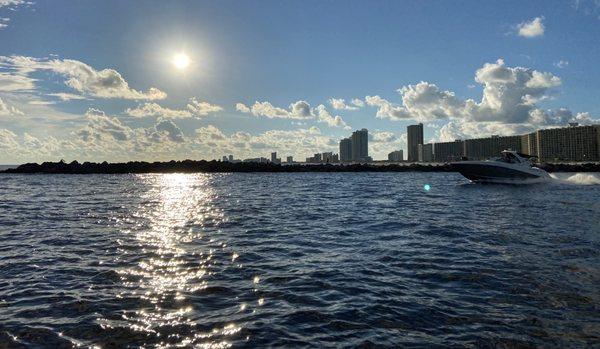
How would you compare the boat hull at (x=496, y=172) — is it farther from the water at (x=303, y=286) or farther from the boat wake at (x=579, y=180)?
the water at (x=303, y=286)

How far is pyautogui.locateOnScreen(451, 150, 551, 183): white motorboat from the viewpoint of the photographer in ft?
174

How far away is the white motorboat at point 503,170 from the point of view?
174ft

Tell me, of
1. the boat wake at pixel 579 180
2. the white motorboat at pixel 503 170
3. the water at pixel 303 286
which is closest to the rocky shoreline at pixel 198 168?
the boat wake at pixel 579 180

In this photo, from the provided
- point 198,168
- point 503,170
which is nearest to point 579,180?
point 503,170

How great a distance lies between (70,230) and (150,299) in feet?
43.9

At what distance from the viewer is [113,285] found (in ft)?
34.6

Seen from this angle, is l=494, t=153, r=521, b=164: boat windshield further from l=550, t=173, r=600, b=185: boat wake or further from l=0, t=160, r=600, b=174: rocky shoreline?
l=0, t=160, r=600, b=174: rocky shoreline

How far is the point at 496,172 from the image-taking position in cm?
5347

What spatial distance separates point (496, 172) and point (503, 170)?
2.80ft

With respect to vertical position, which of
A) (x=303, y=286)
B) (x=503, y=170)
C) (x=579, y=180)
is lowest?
(x=579, y=180)

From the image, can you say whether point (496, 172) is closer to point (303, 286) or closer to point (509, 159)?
point (509, 159)

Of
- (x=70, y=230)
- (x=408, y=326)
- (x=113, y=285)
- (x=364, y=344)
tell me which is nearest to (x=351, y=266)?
(x=408, y=326)

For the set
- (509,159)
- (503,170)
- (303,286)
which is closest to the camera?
(303,286)

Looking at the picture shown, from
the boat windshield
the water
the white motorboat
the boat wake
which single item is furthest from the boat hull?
the water
